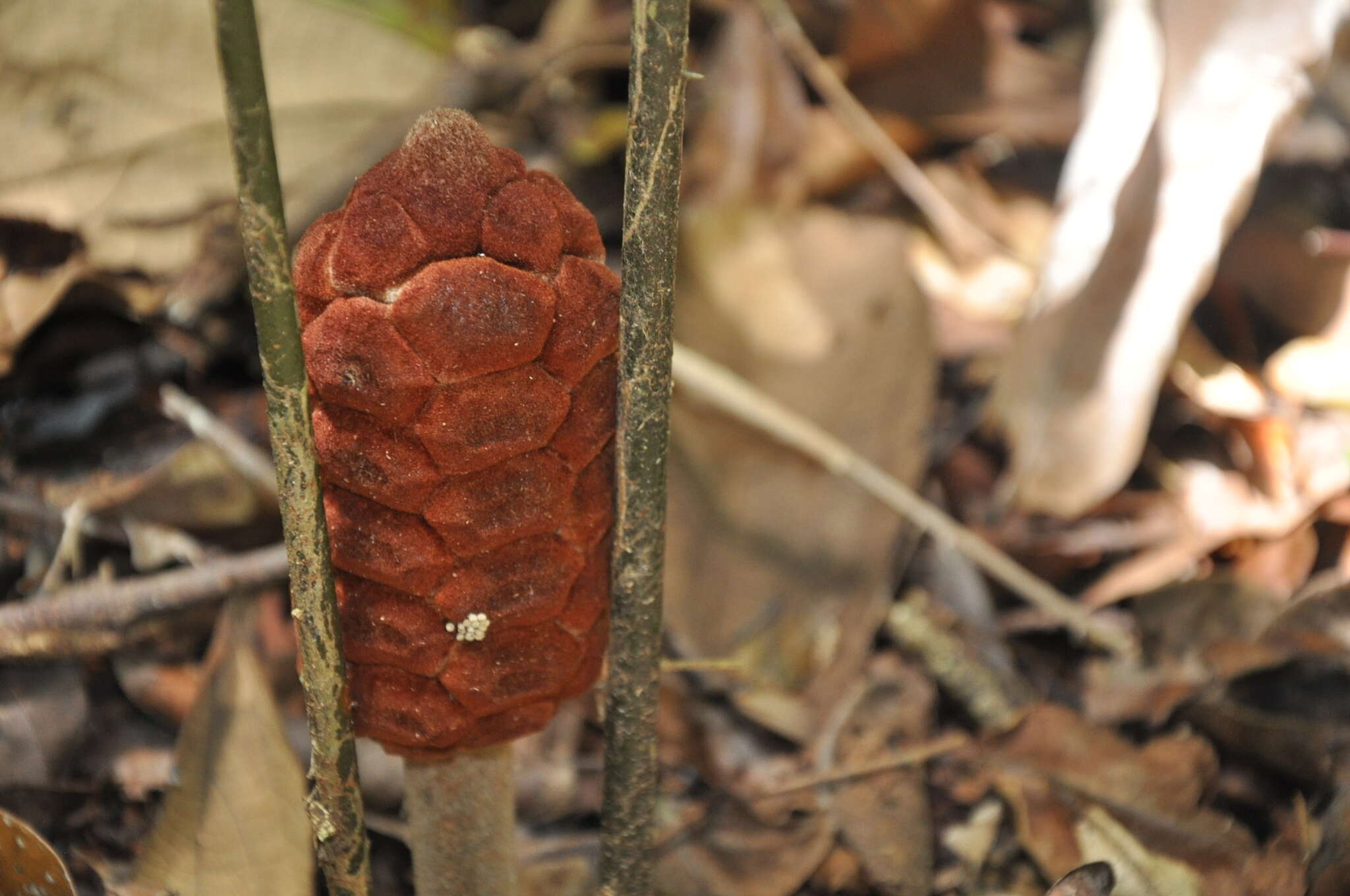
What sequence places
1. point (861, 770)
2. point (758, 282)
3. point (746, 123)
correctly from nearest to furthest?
point (861, 770) → point (758, 282) → point (746, 123)

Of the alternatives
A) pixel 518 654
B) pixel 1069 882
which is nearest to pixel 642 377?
pixel 518 654

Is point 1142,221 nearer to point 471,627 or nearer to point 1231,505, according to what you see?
point 1231,505

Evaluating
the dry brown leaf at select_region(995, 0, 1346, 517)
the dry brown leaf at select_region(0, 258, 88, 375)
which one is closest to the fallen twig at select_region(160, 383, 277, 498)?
the dry brown leaf at select_region(0, 258, 88, 375)

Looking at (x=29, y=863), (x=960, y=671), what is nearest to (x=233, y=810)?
(x=29, y=863)

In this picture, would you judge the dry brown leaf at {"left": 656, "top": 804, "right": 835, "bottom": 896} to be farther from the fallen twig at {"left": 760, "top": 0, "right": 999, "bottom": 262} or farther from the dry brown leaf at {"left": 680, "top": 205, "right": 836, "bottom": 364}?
the fallen twig at {"left": 760, "top": 0, "right": 999, "bottom": 262}

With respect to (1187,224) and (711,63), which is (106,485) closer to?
(711,63)

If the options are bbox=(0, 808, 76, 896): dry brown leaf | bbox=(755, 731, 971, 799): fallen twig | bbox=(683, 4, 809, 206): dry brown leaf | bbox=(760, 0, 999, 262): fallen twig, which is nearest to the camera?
bbox=(0, 808, 76, 896): dry brown leaf
